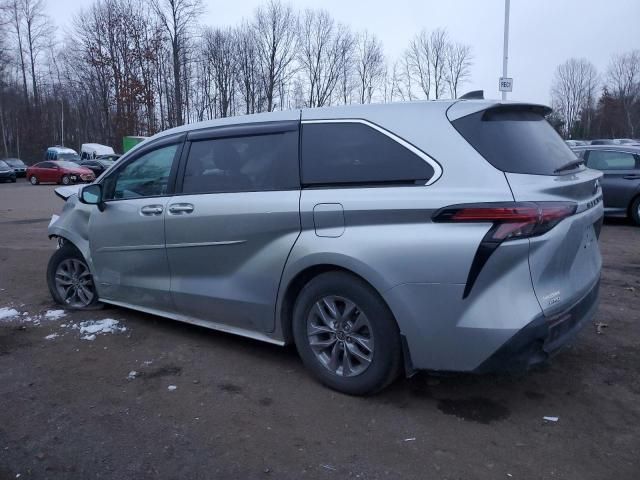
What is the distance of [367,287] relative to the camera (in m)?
3.51

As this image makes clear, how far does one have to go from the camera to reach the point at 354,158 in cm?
371

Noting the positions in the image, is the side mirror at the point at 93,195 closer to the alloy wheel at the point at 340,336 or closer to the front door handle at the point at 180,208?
the front door handle at the point at 180,208

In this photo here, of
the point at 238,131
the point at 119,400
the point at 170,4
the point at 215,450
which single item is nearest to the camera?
the point at 215,450

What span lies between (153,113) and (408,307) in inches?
2085

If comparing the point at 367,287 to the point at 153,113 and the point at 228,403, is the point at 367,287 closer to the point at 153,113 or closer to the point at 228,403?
the point at 228,403

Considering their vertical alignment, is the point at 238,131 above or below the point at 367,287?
above

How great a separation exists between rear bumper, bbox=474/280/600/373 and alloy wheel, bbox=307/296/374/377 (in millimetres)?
725

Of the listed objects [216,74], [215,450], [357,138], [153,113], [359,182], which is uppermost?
[216,74]

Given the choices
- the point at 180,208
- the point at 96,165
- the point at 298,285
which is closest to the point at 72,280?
the point at 180,208

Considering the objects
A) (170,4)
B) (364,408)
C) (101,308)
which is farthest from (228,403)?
(170,4)

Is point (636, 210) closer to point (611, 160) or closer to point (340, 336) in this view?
point (611, 160)

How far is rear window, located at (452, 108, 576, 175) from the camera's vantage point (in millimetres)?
3307

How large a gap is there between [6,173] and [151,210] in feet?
122

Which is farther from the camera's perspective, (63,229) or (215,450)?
(63,229)
